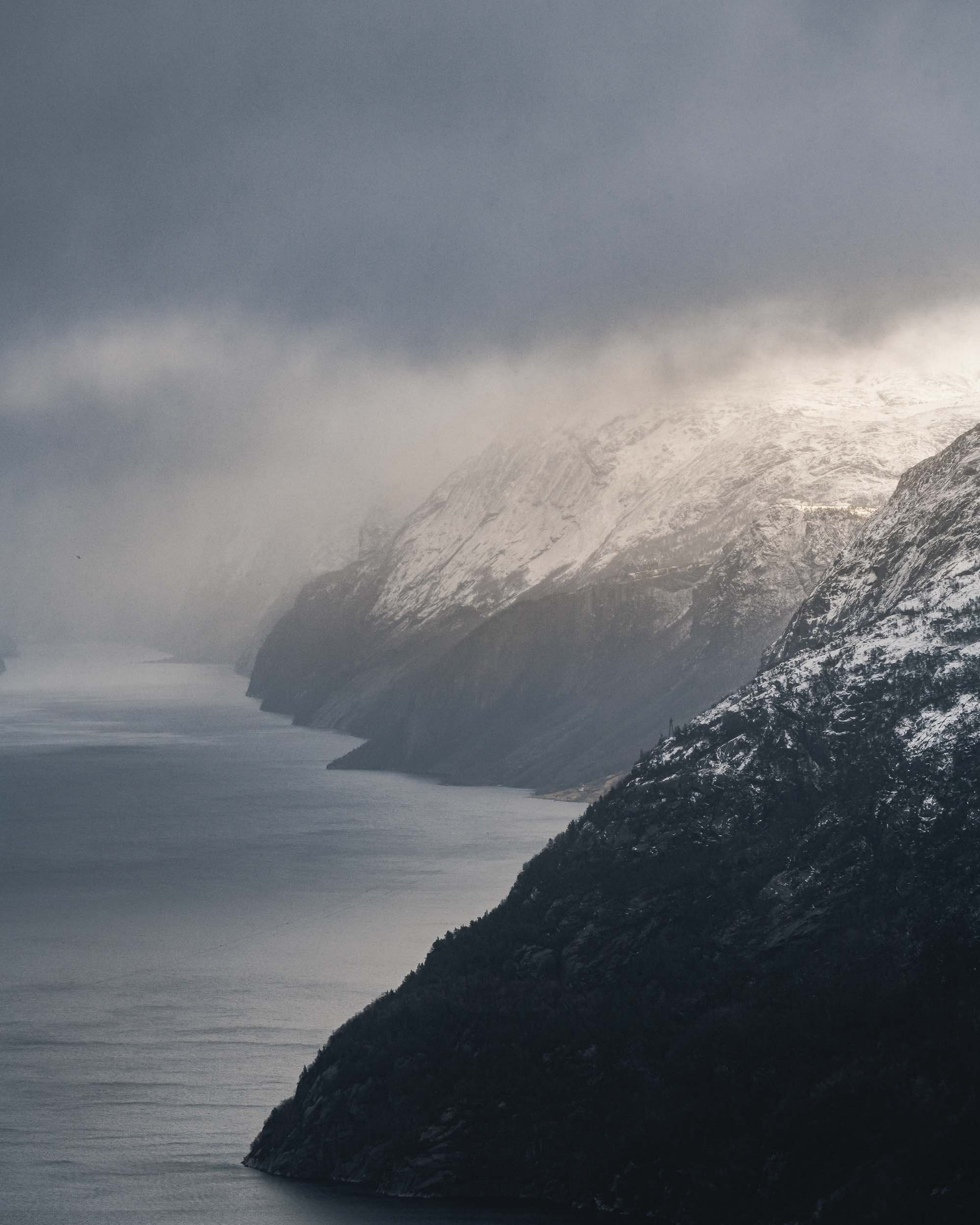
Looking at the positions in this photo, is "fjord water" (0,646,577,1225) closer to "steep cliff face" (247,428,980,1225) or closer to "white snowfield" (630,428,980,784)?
"steep cliff face" (247,428,980,1225)

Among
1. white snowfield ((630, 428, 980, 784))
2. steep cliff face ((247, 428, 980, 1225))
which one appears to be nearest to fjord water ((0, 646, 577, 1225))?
steep cliff face ((247, 428, 980, 1225))

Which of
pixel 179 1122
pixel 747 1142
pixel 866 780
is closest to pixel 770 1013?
pixel 747 1142

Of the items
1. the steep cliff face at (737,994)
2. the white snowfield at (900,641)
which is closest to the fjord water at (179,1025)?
the steep cliff face at (737,994)

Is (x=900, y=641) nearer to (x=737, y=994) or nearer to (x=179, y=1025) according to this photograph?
(x=737, y=994)

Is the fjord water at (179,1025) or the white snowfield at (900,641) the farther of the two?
the white snowfield at (900,641)

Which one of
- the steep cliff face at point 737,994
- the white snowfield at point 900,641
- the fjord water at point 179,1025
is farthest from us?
the white snowfield at point 900,641

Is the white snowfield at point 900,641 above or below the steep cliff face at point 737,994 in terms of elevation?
above

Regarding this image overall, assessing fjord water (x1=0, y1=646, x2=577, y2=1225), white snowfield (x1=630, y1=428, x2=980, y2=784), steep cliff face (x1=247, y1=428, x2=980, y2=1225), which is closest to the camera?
steep cliff face (x1=247, y1=428, x2=980, y2=1225)

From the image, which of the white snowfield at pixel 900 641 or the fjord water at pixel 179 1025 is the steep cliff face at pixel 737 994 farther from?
the fjord water at pixel 179 1025
